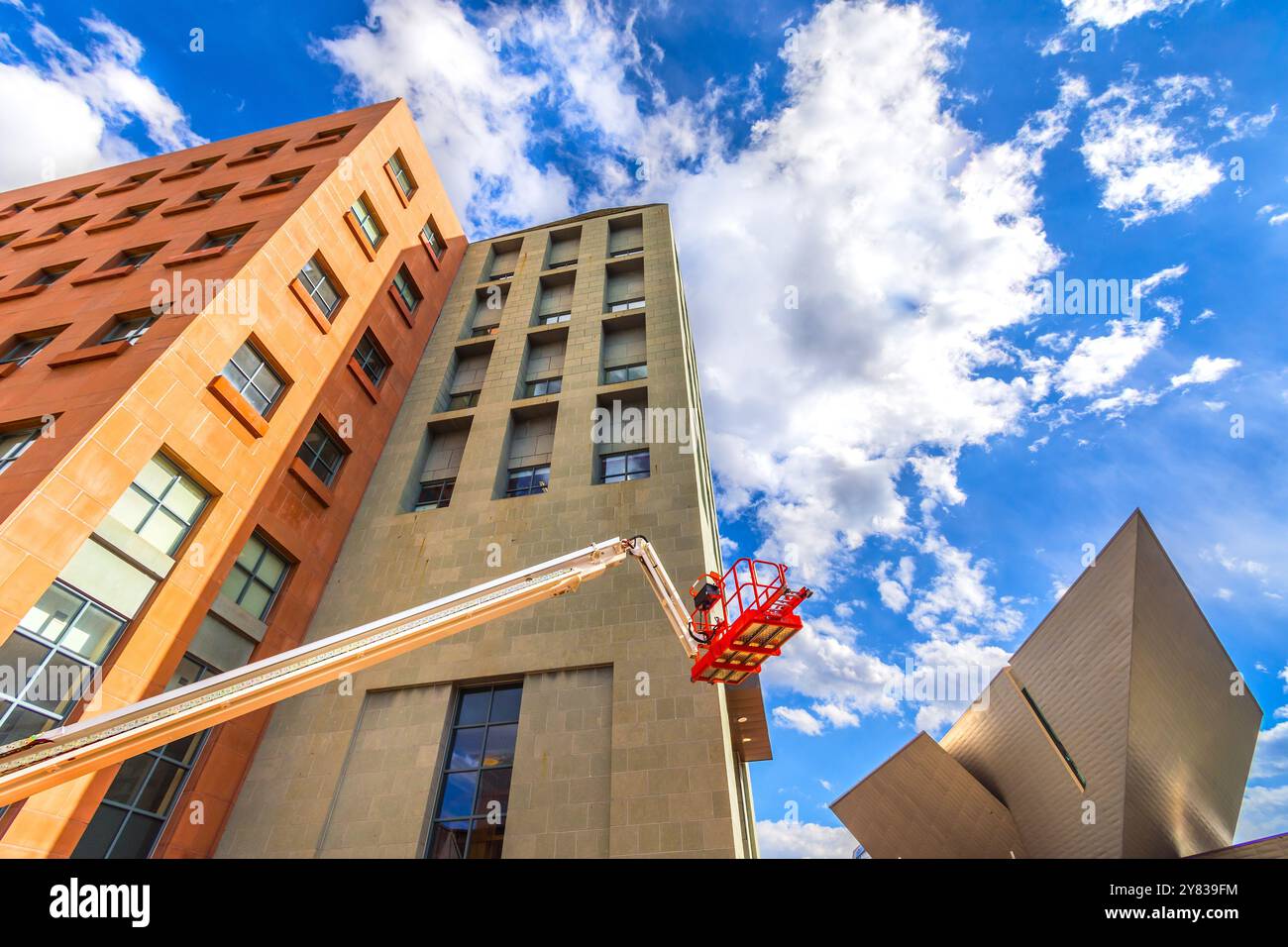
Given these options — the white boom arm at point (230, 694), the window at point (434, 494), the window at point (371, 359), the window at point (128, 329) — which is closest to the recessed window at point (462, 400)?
the window at point (371, 359)

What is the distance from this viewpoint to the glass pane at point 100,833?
1194 cm

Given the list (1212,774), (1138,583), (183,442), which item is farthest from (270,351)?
(1212,774)

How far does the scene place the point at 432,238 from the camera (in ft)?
98.0

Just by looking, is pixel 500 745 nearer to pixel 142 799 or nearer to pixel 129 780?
pixel 142 799

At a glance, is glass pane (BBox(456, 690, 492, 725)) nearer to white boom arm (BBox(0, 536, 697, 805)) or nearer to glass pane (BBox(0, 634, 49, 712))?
white boom arm (BBox(0, 536, 697, 805))

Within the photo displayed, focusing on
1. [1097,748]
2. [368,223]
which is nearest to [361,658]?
[368,223]

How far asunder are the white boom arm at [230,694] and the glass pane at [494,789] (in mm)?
5358

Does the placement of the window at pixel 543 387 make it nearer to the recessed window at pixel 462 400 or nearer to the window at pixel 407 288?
the recessed window at pixel 462 400

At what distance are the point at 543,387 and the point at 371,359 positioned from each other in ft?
23.0

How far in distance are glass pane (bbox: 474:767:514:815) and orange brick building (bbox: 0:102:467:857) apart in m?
6.64

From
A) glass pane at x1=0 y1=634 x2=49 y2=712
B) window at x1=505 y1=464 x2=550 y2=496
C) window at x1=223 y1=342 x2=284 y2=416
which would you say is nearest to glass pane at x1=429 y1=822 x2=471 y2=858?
glass pane at x1=0 y1=634 x2=49 y2=712

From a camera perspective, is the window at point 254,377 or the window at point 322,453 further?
the window at point 322,453

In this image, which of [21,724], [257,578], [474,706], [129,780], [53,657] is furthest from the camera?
[257,578]
